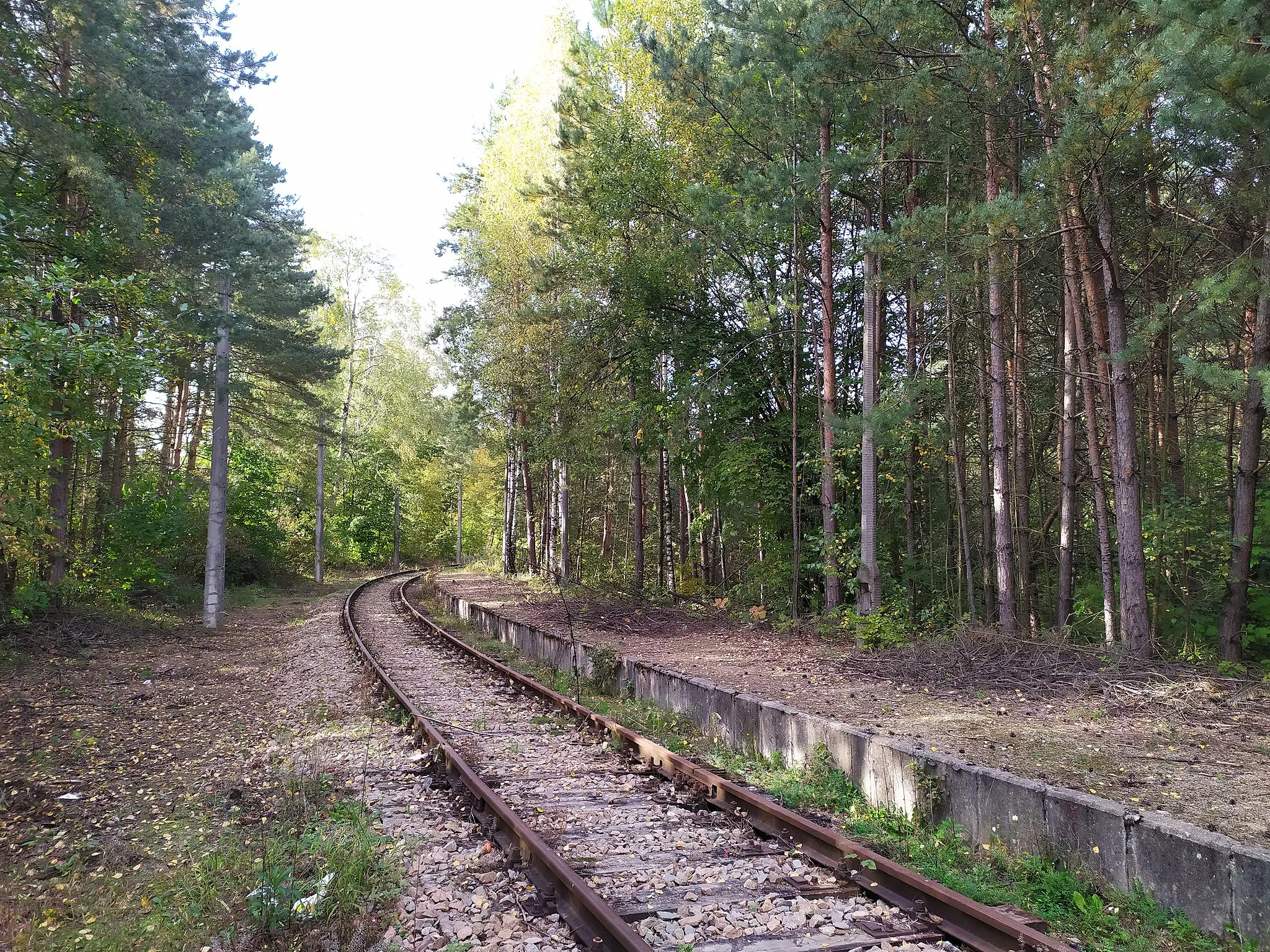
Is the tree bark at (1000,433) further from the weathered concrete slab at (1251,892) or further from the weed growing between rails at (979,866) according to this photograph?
the weathered concrete slab at (1251,892)

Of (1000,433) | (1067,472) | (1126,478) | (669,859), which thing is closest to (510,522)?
(1067,472)

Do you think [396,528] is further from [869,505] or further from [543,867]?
[543,867]

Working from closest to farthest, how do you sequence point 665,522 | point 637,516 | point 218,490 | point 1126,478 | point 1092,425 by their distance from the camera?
point 1126,478 < point 1092,425 < point 218,490 < point 665,522 < point 637,516

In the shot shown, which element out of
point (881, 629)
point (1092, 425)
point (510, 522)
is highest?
point (1092, 425)

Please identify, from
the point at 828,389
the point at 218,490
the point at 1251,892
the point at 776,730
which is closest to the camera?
the point at 1251,892

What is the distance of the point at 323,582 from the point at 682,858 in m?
30.5

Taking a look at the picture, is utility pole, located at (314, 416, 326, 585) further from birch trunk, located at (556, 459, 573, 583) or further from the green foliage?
the green foliage

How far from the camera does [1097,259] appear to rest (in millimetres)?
10141

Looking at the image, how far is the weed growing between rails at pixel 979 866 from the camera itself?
3650mm

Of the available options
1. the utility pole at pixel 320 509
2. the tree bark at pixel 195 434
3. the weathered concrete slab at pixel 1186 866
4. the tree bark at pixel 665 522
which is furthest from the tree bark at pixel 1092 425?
the utility pole at pixel 320 509

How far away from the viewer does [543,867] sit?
4273mm

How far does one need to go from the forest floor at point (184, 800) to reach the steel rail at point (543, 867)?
0.61 metres

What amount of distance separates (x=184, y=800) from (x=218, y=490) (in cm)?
1269

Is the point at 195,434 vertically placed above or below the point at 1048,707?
above
